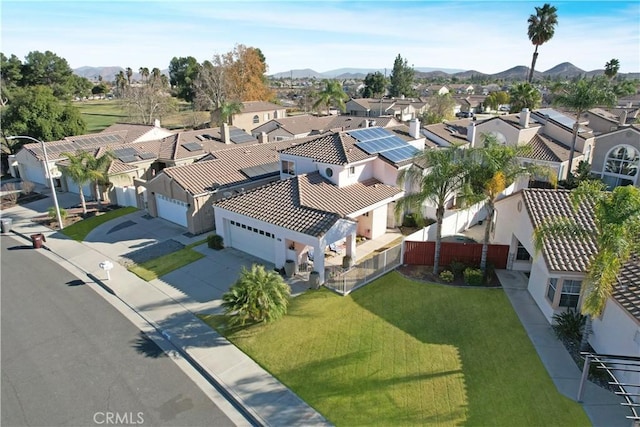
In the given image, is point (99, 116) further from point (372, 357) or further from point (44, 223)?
point (372, 357)

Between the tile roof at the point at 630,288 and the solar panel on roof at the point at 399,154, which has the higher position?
the solar panel on roof at the point at 399,154

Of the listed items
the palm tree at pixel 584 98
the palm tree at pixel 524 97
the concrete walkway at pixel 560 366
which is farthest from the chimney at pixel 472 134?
the palm tree at pixel 524 97

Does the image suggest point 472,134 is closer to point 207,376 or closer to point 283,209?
point 283,209

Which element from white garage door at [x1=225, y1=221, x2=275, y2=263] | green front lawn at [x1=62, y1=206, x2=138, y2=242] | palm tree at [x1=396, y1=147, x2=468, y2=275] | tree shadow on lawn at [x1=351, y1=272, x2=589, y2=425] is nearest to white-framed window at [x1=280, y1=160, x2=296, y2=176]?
white garage door at [x1=225, y1=221, x2=275, y2=263]

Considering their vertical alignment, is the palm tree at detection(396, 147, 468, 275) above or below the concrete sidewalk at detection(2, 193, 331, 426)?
above

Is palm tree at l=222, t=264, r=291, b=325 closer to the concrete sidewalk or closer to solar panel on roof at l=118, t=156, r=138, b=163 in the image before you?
the concrete sidewalk

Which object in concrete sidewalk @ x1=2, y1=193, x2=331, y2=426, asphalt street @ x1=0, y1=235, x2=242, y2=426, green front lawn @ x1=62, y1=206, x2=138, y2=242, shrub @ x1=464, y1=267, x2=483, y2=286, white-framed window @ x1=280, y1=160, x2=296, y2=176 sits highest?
white-framed window @ x1=280, y1=160, x2=296, y2=176

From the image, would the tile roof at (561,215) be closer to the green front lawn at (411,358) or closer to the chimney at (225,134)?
the green front lawn at (411,358)
